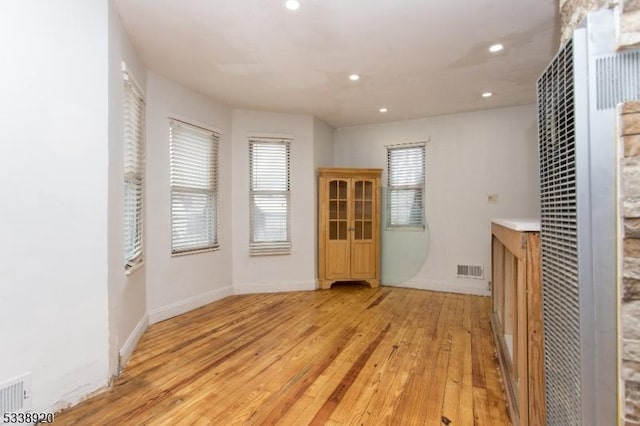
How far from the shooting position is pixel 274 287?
4.52 m

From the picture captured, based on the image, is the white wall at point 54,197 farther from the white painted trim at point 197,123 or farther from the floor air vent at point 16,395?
the white painted trim at point 197,123

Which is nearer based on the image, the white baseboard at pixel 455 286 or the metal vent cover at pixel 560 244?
the metal vent cover at pixel 560 244

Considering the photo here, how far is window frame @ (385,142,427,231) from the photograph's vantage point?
15.6 ft

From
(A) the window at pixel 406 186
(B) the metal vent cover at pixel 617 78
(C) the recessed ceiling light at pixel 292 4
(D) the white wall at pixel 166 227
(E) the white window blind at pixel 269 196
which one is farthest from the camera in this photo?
(A) the window at pixel 406 186

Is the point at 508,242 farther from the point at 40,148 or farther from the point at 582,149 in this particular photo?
the point at 40,148

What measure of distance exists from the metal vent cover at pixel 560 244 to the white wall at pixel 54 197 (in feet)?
8.08

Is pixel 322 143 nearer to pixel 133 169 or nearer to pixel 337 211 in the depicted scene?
pixel 337 211

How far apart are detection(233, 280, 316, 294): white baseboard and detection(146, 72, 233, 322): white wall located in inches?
14.5

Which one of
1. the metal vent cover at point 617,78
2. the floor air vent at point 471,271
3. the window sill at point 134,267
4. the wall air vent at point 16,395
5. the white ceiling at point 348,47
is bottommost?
the wall air vent at point 16,395

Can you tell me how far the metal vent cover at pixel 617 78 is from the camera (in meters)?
0.99

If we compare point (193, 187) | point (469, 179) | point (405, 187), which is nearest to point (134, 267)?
point (193, 187)

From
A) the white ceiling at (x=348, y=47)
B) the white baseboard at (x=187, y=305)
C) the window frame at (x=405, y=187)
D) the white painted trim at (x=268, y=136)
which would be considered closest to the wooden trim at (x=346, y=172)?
the window frame at (x=405, y=187)

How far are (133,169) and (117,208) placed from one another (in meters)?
0.64

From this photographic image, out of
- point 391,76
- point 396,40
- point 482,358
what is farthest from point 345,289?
point 396,40
